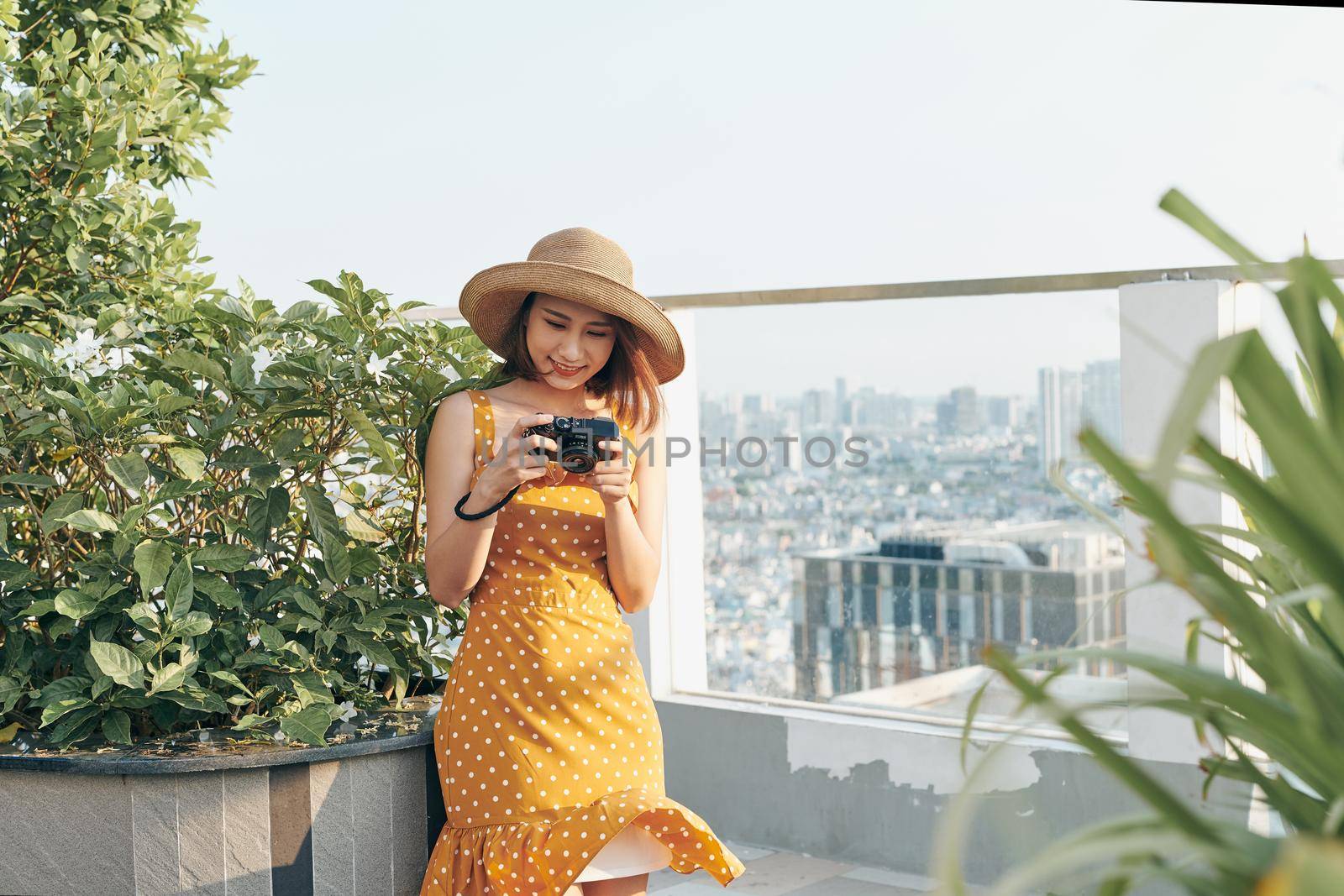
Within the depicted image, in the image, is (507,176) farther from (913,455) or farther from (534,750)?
(534,750)

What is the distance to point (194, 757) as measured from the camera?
1.91 m

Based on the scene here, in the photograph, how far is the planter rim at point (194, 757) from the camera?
1.89 metres

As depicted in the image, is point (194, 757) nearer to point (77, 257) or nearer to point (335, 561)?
point (335, 561)

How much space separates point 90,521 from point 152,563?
0.12 meters

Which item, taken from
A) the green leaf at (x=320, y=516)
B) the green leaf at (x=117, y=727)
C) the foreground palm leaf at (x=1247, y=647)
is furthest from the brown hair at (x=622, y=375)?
the foreground palm leaf at (x=1247, y=647)

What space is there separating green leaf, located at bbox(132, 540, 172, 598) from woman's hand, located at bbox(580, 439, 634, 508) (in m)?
0.73

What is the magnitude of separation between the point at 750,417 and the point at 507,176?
4.47m

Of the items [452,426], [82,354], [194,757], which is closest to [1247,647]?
[452,426]

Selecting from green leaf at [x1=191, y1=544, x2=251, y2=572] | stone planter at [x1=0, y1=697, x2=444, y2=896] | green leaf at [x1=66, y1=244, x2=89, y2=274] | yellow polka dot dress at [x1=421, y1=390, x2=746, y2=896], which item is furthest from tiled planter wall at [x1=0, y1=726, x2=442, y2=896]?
green leaf at [x1=66, y1=244, x2=89, y2=274]

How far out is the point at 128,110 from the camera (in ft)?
7.80

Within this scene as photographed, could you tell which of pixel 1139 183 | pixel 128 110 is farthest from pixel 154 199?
pixel 1139 183

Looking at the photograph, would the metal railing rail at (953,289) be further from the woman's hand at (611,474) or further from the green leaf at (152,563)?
the green leaf at (152,563)

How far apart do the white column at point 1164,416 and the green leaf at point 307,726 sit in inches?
61.9

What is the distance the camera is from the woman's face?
6.74ft
